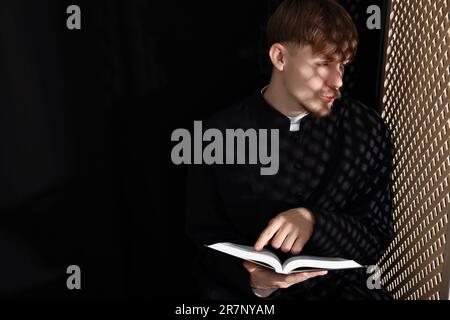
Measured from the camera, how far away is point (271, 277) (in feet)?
4.75

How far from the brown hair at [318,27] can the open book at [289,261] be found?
520mm

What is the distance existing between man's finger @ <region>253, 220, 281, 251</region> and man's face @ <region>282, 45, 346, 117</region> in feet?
1.07

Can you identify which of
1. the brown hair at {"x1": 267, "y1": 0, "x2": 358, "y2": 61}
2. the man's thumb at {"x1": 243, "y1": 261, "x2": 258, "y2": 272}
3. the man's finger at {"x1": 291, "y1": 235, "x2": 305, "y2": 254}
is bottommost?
the man's thumb at {"x1": 243, "y1": 261, "x2": 258, "y2": 272}

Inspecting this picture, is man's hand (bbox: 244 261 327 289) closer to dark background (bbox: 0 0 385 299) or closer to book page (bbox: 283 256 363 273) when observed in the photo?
book page (bbox: 283 256 363 273)

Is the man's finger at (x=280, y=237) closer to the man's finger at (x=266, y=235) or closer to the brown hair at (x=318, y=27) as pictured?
the man's finger at (x=266, y=235)

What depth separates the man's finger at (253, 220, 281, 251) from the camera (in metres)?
1.38

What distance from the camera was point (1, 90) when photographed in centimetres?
163

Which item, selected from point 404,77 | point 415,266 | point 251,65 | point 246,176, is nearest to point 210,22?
point 251,65

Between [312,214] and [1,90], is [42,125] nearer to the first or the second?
[1,90]

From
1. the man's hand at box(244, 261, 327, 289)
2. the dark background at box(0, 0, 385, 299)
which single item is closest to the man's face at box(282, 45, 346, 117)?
the dark background at box(0, 0, 385, 299)

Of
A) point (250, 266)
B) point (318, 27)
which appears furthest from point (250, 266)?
point (318, 27)

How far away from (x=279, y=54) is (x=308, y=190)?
0.38 meters

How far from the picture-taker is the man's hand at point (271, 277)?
56.4 inches

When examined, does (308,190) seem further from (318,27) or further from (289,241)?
(318,27)
